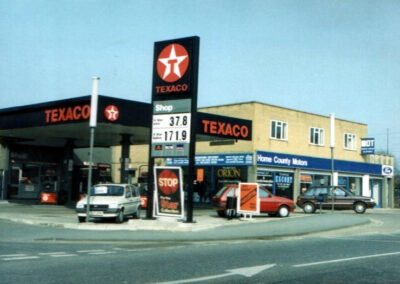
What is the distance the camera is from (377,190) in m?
50.8

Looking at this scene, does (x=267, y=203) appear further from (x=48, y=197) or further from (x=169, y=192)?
(x=48, y=197)

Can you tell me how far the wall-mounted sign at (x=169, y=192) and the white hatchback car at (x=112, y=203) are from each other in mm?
1723

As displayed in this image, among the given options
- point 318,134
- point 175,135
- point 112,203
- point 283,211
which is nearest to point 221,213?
point 283,211

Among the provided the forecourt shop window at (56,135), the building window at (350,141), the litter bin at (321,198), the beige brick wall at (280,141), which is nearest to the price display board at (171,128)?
the forecourt shop window at (56,135)

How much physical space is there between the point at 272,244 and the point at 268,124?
25813 mm

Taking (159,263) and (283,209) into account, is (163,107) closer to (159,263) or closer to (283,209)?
(283,209)

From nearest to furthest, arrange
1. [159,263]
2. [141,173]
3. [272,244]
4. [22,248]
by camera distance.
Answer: [159,263] → [22,248] → [272,244] → [141,173]

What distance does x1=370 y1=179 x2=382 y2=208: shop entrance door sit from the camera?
50156 millimetres

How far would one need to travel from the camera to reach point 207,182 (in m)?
41.1

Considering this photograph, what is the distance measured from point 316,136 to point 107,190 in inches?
1037

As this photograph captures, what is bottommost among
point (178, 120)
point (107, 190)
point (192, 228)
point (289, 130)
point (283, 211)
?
point (192, 228)

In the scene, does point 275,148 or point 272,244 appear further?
point 275,148

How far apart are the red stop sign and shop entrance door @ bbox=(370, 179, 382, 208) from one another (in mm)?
35217

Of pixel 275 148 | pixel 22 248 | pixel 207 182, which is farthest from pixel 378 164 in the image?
pixel 22 248
